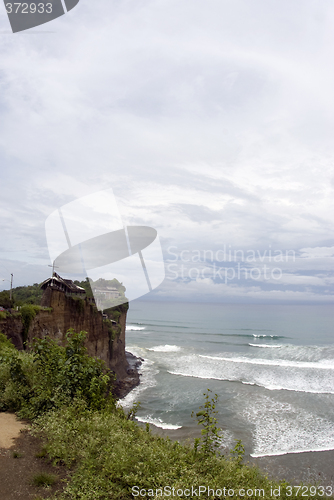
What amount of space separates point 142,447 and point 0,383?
4.25 meters

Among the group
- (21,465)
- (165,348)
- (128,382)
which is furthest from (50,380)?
(165,348)

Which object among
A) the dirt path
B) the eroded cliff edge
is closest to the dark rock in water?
the eroded cliff edge

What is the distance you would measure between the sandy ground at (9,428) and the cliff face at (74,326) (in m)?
5.72

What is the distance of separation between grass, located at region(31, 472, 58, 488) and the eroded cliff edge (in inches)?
246

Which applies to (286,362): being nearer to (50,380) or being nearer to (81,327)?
(81,327)

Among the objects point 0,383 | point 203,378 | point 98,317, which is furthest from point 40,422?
point 203,378

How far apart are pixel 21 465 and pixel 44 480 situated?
0.64 metres

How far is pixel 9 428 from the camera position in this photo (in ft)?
18.4

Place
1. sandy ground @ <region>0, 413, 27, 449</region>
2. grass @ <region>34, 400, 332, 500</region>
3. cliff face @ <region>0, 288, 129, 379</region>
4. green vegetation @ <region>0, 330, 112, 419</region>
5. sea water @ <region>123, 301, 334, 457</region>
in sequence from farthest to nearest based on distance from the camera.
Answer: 1. sea water @ <region>123, 301, 334, 457</region>
2. cliff face @ <region>0, 288, 129, 379</region>
3. green vegetation @ <region>0, 330, 112, 419</region>
4. sandy ground @ <region>0, 413, 27, 449</region>
5. grass @ <region>34, 400, 332, 500</region>

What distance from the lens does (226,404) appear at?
20625 mm

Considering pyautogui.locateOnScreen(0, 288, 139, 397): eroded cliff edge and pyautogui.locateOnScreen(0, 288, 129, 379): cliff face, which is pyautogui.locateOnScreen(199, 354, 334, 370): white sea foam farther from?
pyautogui.locateOnScreen(0, 288, 129, 379): cliff face

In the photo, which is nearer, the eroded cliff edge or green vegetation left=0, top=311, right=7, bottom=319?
green vegetation left=0, top=311, right=7, bottom=319

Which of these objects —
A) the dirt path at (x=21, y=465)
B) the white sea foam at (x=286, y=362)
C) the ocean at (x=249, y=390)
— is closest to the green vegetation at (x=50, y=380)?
the dirt path at (x=21, y=465)

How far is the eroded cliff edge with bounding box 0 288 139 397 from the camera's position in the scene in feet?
50.9
